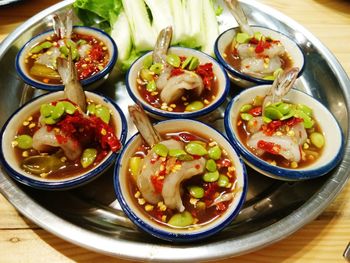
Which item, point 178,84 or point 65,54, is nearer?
Result: point 178,84

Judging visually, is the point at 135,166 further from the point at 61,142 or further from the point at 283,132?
the point at 283,132

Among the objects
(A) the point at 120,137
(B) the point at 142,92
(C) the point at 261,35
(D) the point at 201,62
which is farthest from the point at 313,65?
(A) the point at 120,137

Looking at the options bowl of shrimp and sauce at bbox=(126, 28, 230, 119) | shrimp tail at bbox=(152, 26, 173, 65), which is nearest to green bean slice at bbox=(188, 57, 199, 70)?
bowl of shrimp and sauce at bbox=(126, 28, 230, 119)

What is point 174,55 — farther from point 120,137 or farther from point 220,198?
point 220,198

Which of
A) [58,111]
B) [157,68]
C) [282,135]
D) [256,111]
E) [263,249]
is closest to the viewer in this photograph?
[263,249]

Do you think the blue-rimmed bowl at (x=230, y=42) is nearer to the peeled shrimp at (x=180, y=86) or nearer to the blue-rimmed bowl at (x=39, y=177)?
the peeled shrimp at (x=180, y=86)

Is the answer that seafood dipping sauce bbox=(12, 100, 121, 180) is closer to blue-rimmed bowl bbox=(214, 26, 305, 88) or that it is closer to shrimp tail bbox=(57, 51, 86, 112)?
shrimp tail bbox=(57, 51, 86, 112)

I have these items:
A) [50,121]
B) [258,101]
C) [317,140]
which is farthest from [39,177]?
[317,140]
